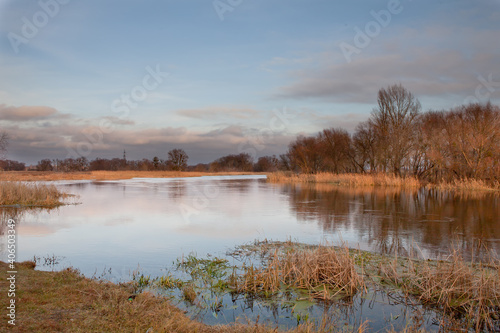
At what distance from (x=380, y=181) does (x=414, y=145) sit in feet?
17.2

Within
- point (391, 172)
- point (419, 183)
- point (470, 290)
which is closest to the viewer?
point (470, 290)

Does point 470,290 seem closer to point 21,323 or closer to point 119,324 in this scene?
point 119,324

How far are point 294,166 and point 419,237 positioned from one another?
1935 inches

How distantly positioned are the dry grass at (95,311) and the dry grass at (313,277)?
1094mm

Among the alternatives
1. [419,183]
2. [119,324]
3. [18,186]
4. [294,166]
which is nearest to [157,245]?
[119,324]

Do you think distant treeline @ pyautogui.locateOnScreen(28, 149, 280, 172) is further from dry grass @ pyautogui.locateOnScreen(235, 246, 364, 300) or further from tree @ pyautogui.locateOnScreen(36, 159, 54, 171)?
dry grass @ pyautogui.locateOnScreen(235, 246, 364, 300)

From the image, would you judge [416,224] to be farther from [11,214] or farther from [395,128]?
[395,128]

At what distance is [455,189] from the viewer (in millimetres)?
28641

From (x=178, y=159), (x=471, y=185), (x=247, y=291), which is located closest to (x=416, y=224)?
(x=247, y=291)

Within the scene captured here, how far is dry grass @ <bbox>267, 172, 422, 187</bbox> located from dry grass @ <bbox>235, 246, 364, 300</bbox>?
2916cm

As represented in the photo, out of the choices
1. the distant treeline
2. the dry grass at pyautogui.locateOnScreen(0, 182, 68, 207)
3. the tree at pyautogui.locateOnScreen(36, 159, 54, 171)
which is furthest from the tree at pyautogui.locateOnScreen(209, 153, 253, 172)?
the dry grass at pyautogui.locateOnScreen(0, 182, 68, 207)

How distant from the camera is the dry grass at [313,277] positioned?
18.7 feet

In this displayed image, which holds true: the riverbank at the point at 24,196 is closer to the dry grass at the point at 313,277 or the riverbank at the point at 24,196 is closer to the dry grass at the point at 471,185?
the dry grass at the point at 313,277

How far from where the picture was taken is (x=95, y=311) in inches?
175
